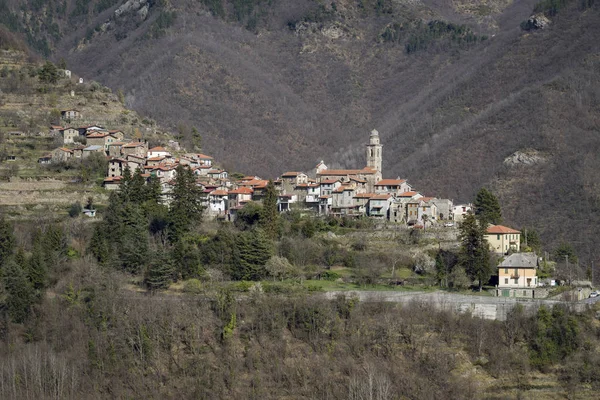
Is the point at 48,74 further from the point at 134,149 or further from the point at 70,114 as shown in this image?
the point at 134,149

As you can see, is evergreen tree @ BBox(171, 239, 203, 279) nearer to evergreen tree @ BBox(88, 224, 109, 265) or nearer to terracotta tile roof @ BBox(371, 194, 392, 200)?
evergreen tree @ BBox(88, 224, 109, 265)

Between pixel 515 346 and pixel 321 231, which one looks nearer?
pixel 515 346

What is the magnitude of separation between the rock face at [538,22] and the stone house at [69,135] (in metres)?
77.9

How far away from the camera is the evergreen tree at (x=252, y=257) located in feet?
241

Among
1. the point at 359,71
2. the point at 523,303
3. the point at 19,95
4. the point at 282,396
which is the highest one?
the point at 359,71

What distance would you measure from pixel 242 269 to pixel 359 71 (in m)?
117

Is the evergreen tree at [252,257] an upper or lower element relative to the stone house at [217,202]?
lower

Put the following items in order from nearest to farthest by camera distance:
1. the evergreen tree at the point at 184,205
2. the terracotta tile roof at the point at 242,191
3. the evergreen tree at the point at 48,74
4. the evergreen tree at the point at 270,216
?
the evergreen tree at the point at 270,216 → the evergreen tree at the point at 184,205 → the terracotta tile roof at the point at 242,191 → the evergreen tree at the point at 48,74

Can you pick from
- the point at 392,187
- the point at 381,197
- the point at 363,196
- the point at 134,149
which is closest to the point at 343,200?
the point at 363,196

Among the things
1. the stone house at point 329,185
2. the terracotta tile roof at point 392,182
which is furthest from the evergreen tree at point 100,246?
the terracotta tile roof at point 392,182

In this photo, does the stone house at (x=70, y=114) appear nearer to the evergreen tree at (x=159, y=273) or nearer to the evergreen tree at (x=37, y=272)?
the evergreen tree at (x=37, y=272)

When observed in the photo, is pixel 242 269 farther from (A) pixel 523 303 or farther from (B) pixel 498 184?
(B) pixel 498 184

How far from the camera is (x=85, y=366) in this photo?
2625 inches

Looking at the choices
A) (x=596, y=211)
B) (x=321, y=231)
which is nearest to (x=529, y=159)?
(x=596, y=211)
